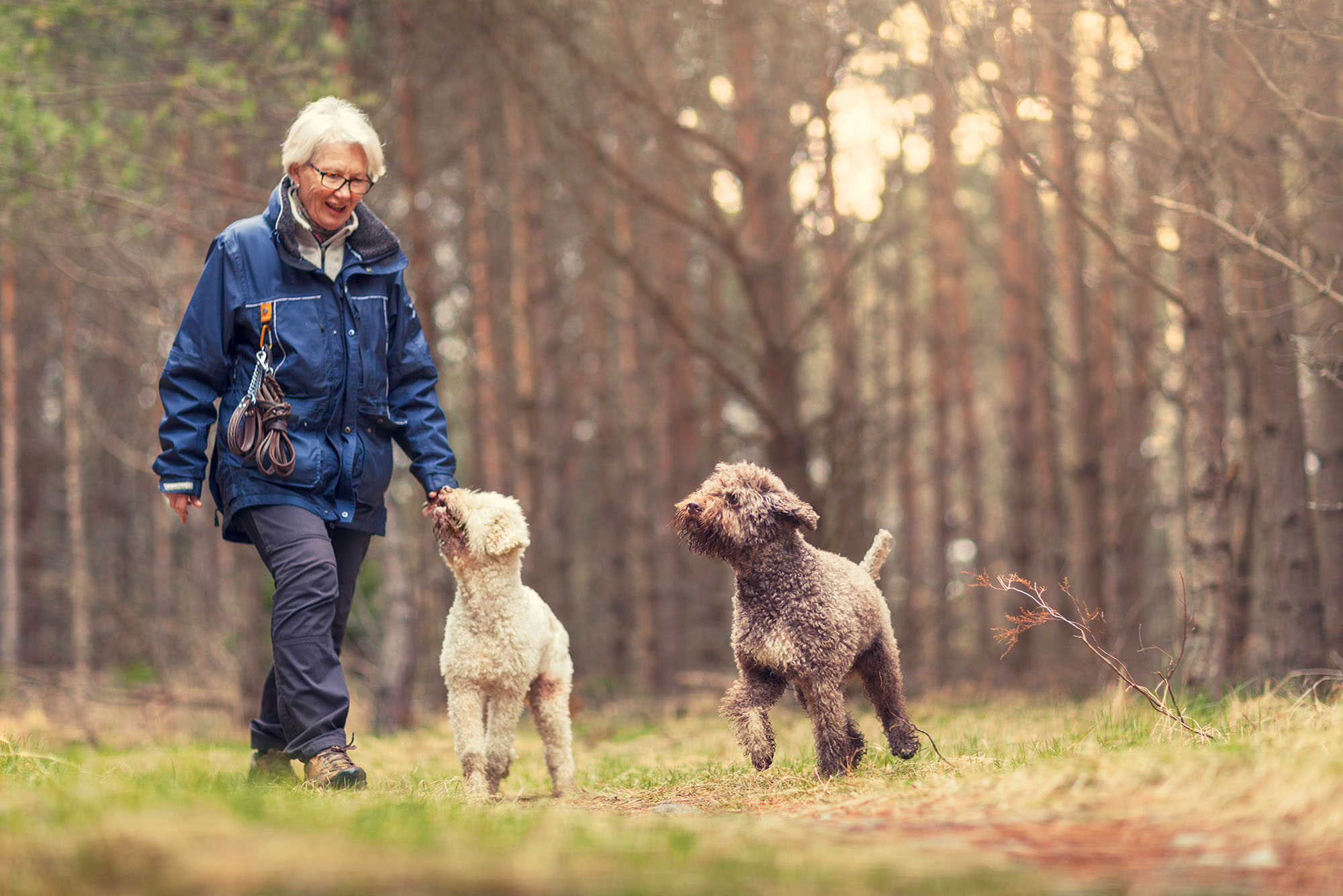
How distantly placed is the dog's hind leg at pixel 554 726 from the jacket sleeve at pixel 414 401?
1051 millimetres

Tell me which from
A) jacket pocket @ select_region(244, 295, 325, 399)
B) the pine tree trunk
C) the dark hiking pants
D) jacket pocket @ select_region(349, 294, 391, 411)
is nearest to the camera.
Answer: the dark hiking pants

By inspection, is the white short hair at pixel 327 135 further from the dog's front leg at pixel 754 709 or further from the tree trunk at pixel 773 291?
the tree trunk at pixel 773 291

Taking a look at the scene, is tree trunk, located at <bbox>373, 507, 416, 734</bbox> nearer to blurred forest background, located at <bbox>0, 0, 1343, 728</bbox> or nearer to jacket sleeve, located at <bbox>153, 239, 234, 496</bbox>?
blurred forest background, located at <bbox>0, 0, 1343, 728</bbox>

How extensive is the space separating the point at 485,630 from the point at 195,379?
165cm

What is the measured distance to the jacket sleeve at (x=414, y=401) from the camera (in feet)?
17.2

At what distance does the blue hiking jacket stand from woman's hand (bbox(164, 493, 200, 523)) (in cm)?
3

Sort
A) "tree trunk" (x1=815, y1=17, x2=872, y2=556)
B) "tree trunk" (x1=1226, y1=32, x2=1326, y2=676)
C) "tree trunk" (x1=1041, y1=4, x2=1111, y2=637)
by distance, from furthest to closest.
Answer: "tree trunk" (x1=1041, y1=4, x2=1111, y2=637) < "tree trunk" (x1=815, y1=17, x2=872, y2=556) < "tree trunk" (x1=1226, y1=32, x2=1326, y2=676)

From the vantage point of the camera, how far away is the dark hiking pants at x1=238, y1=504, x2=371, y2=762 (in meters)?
4.46

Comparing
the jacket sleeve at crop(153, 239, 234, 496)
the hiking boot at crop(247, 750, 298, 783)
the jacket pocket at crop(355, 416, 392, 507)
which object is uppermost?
the jacket sleeve at crop(153, 239, 234, 496)

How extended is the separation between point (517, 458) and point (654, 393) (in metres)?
6.32

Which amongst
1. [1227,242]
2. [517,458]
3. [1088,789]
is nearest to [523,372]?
[517,458]

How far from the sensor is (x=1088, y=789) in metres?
3.33

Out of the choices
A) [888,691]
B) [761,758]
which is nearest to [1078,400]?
[888,691]

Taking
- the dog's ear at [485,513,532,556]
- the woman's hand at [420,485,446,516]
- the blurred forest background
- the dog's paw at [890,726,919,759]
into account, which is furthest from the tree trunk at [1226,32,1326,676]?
the woman's hand at [420,485,446,516]
